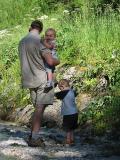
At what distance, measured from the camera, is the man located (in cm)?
954

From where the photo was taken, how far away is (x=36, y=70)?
9.57 m

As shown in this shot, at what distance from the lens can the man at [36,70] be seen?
9.54 metres

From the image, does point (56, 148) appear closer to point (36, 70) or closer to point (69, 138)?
point (69, 138)

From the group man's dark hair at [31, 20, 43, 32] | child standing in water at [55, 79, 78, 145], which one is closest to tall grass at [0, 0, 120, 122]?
child standing in water at [55, 79, 78, 145]

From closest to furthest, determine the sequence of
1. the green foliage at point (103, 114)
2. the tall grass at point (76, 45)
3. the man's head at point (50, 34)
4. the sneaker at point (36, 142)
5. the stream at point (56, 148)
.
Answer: the stream at point (56, 148) < the sneaker at point (36, 142) < the man's head at point (50, 34) < the green foliage at point (103, 114) < the tall grass at point (76, 45)

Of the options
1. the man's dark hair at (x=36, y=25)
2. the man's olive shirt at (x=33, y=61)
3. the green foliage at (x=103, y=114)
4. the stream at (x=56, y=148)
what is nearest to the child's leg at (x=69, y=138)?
the stream at (x=56, y=148)

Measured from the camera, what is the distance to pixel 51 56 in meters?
9.55

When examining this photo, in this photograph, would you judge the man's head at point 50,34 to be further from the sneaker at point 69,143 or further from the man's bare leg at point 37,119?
the sneaker at point 69,143

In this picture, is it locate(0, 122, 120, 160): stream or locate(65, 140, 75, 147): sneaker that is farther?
locate(65, 140, 75, 147): sneaker

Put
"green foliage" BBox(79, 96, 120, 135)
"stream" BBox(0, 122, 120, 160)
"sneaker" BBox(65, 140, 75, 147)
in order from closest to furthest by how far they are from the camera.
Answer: "stream" BBox(0, 122, 120, 160), "sneaker" BBox(65, 140, 75, 147), "green foliage" BBox(79, 96, 120, 135)

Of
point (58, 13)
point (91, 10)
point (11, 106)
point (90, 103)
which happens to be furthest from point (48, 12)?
point (90, 103)

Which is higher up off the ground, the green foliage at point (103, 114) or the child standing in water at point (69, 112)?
the child standing in water at point (69, 112)

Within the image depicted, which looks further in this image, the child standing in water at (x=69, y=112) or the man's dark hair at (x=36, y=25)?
the child standing in water at (x=69, y=112)

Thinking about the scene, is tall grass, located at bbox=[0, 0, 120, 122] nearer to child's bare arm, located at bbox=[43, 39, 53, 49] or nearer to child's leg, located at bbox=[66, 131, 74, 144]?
child's leg, located at bbox=[66, 131, 74, 144]
